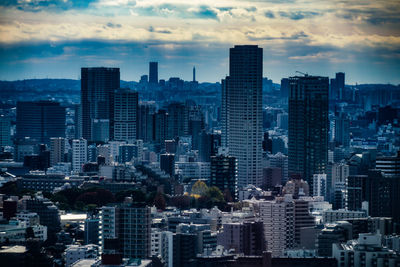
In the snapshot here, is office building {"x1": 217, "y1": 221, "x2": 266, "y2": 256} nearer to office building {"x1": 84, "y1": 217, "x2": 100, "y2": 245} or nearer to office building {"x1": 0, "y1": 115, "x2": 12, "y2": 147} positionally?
office building {"x1": 84, "y1": 217, "x2": 100, "y2": 245}

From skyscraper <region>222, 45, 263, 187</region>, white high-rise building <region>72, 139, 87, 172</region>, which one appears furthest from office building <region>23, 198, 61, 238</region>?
white high-rise building <region>72, 139, 87, 172</region>

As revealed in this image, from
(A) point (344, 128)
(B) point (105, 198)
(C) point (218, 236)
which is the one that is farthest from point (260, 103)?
(C) point (218, 236)

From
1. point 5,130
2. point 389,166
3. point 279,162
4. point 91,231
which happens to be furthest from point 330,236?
point 5,130

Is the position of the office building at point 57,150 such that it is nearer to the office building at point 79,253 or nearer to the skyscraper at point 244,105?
the skyscraper at point 244,105

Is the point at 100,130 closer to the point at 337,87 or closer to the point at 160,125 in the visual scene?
the point at 160,125

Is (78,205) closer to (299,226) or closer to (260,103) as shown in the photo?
(299,226)

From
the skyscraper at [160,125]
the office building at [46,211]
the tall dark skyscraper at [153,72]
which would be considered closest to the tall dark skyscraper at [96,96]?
the tall dark skyscraper at [153,72]
